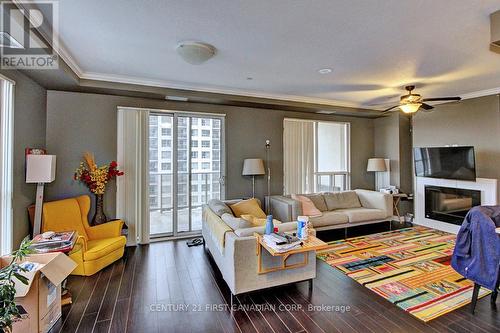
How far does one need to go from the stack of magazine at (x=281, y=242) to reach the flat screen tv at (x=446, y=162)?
408cm

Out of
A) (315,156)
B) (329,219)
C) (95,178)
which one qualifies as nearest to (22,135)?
(95,178)

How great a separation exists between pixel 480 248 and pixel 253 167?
10.7ft

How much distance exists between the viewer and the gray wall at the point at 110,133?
149 inches

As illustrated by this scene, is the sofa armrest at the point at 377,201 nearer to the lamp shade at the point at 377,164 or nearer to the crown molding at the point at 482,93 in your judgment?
the lamp shade at the point at 377,164

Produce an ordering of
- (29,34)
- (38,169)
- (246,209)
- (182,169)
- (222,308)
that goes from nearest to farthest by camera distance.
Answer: (29,34), (222,308), (38,169), (246,209), (182,169)

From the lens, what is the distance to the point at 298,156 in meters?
5.49

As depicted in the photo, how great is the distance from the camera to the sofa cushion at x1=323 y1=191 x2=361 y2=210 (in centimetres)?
512

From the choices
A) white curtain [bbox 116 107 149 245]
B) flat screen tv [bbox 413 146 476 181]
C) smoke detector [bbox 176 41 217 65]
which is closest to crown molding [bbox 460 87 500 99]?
flat screen tv [bbox 413 146 476 181]

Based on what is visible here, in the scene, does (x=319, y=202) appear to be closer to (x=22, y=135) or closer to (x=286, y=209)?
(x=286, y=209)

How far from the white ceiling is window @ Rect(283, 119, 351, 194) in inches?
55.8

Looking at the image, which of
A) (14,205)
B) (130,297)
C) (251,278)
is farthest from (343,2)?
(14,205)

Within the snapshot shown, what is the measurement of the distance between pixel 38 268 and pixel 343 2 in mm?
3286

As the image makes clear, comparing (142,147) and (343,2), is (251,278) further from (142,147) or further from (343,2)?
(142,147)

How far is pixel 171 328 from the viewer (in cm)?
216
